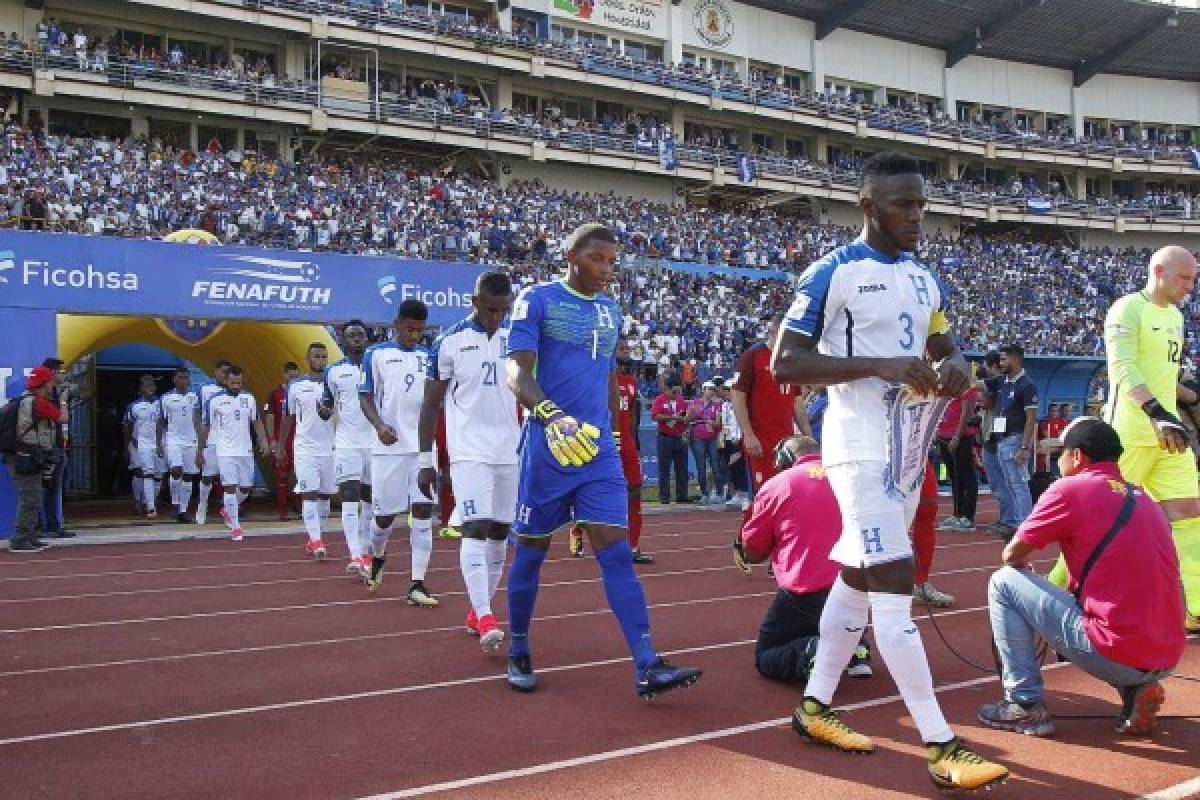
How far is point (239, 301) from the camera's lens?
14555 mm

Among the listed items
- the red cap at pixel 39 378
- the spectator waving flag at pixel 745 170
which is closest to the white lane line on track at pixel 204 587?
the red cap at pixel 39 378

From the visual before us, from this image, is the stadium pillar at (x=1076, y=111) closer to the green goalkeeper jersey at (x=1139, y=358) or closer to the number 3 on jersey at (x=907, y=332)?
the green goalkeeper jersey at (x=1139, y=358)

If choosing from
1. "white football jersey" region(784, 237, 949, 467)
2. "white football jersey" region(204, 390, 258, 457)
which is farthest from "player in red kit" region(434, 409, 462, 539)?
"white football jersey" region(784, 237, 949, 467)

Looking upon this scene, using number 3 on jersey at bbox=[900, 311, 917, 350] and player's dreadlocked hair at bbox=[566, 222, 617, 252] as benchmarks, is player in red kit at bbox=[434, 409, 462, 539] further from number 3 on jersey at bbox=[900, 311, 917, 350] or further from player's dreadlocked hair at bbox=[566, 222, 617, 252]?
number 3 on jersey at bbox=[900, 311, 917, 350]

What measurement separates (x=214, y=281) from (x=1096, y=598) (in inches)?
486

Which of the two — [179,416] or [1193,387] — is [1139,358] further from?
[179,416]

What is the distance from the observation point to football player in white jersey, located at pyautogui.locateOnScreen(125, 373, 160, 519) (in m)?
17.3

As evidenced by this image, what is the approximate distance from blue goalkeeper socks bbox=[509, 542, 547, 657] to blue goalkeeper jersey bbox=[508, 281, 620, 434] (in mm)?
731

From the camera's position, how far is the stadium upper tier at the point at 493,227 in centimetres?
2667

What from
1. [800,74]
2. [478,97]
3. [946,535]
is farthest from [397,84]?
[946,535]

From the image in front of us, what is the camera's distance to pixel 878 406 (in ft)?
13.2

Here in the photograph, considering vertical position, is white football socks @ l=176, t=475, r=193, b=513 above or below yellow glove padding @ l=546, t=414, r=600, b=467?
below

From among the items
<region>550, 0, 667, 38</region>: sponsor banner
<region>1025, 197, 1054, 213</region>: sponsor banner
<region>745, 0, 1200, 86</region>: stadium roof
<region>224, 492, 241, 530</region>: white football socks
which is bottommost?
<region>224, 492, 241, 530</region>: white football socks

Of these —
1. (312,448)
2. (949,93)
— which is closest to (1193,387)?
(312,448)
